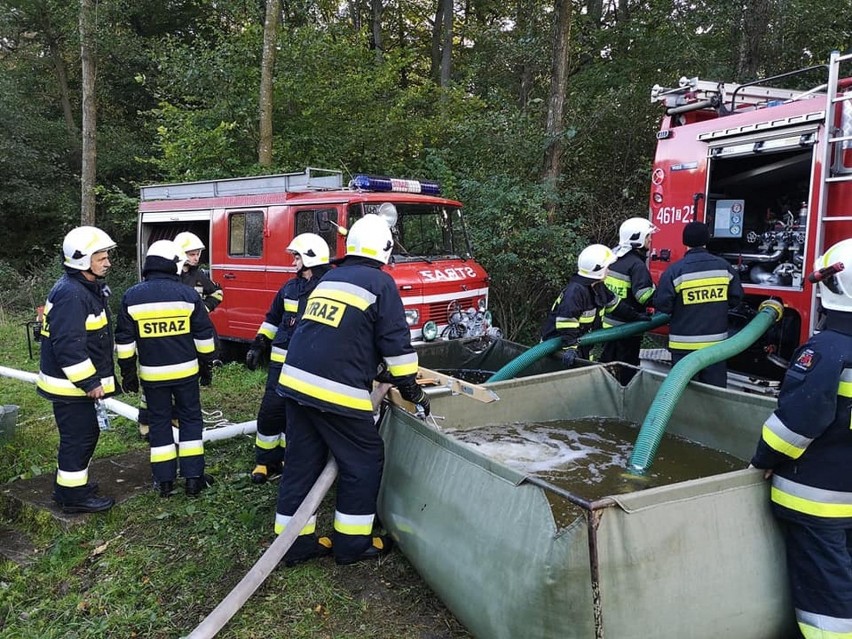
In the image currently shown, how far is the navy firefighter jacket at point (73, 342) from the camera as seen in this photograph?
3.89 metres

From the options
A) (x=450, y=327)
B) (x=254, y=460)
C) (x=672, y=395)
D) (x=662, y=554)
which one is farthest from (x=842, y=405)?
(x=450, y=327)

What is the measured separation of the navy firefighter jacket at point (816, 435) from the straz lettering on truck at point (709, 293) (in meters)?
2.35

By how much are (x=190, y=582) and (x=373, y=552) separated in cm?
95

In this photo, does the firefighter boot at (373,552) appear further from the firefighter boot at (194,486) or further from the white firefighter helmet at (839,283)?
the white firefighter helmet at (839,283)

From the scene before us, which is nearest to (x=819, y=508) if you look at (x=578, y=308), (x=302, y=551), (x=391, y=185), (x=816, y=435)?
(x=816, y=435)

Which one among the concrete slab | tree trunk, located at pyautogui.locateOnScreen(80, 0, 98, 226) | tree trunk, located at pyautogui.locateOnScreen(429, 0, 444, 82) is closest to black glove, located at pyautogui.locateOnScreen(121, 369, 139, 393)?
the concrete slab

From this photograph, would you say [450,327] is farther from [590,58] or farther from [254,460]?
[590,58]

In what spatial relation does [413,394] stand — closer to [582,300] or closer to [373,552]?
[373,552]

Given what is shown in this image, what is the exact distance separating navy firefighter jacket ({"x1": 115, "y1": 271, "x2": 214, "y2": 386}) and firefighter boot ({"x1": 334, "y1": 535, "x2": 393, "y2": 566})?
168cm

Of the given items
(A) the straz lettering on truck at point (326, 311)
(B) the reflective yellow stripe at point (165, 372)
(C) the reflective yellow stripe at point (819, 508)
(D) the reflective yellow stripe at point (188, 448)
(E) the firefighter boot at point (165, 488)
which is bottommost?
(E) the firefighter boot at point (165, 488)

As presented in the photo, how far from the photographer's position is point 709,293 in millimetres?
4789

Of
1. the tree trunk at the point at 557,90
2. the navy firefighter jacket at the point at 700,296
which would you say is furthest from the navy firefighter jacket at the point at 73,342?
the tree trunk at the point at 557,90

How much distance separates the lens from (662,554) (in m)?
2.33

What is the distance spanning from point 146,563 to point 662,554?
8.90ft
